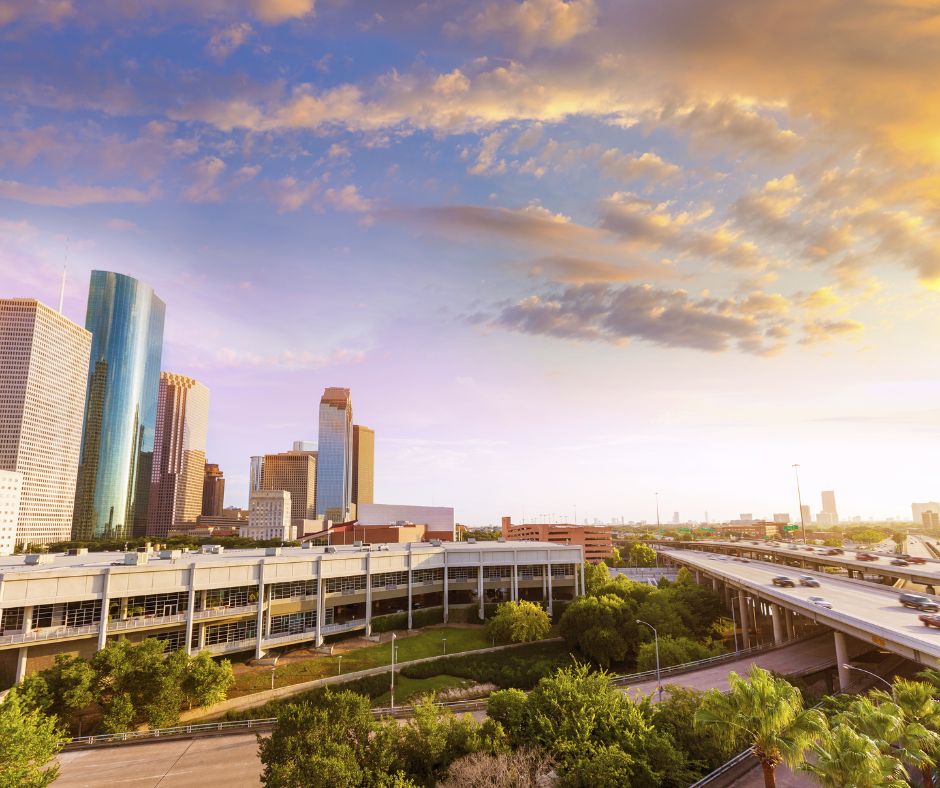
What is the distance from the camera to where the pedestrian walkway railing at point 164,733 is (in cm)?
4831

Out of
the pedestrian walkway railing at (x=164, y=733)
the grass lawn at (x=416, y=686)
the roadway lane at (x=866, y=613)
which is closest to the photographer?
the roadway lane at (x=866, y=613)

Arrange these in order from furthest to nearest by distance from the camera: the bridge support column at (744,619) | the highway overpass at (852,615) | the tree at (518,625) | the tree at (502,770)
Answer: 1. the bridge support column at (744,619)
2. the tree at (518,625)
3. the highway overpass at (852,615)
4. the tree at (502,770)

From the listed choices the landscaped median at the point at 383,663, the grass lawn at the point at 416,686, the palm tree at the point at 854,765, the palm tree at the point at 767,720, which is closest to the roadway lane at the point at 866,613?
the palm tree at the point at 767,720

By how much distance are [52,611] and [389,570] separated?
48.8 m

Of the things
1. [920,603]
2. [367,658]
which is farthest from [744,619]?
[367,658]

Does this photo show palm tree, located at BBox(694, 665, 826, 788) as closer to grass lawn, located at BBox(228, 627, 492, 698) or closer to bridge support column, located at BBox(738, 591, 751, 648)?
grass lawn, located at BBox(228, 627, 492, 698)

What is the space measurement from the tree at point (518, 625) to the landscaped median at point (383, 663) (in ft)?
4.17

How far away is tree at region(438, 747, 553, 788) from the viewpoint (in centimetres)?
3275

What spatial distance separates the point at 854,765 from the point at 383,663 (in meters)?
62.1

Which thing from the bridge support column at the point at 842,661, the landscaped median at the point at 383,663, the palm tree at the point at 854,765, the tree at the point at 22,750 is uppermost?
the palm tree at the point at 854,765

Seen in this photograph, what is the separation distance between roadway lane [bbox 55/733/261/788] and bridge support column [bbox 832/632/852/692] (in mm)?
53376

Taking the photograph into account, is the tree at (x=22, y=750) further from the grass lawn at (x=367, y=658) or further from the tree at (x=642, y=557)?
the tree at (x=642, y=557)

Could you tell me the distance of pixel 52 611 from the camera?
63.0m

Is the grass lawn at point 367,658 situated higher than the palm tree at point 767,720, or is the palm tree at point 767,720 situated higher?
the palm tree at point 767,720
